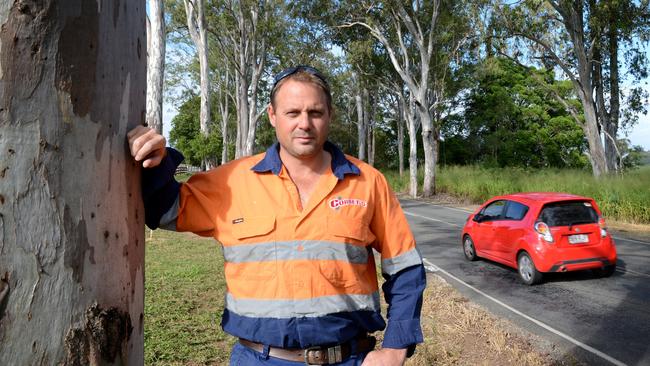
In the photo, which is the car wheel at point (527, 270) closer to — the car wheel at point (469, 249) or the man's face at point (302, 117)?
the car wheel at point (469, 249)

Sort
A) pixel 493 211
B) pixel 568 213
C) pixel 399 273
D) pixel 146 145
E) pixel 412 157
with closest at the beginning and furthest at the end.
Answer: pixel 146 145
pixel 399 273
pixel 568 213
pixel 493 211
pixel 412 157

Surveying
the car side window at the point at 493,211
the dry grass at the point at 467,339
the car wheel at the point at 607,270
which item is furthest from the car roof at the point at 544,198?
the dry grass at the point at 467,339

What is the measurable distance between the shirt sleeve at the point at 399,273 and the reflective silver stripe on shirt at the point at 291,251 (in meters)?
0.21

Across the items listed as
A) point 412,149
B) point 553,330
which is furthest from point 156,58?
point 412,149

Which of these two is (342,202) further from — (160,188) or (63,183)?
(63,183)

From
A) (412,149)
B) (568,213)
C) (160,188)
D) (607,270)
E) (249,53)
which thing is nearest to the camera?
(160,188)

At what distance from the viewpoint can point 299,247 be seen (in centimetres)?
188

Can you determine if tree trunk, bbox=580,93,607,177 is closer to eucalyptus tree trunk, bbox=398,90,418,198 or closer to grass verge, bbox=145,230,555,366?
eucalyptus tree trunk, bbox=398,90,418,198

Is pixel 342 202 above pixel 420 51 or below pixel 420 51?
below

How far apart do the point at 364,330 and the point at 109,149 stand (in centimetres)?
122

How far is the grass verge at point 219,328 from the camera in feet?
15.0

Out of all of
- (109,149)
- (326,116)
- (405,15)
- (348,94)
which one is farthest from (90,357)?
(348,94)

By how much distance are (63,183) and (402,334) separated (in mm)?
1372

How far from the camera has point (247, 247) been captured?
191 centimetres
